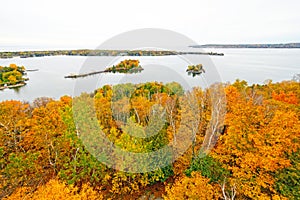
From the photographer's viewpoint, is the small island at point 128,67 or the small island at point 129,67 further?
the small island at point 129,67

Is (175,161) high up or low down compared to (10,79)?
down

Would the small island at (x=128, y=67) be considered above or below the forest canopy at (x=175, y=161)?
above

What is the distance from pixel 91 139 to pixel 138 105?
7333 mm

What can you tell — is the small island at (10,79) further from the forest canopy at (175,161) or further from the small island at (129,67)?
the forest canopy at (175,161)

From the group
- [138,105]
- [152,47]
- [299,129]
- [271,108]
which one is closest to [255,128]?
[299,129]

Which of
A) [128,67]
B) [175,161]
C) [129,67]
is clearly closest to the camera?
[175,161]

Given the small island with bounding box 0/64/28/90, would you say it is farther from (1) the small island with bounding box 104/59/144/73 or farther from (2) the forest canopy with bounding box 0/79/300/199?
(2) the forest canopy with bounding box 0/79/300/199

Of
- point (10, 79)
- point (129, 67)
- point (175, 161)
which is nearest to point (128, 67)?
point (129, 67)

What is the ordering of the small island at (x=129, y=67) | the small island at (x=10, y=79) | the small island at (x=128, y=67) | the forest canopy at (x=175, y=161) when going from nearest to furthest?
the forest canopy at (x=175, y=161) → the small island at (x=128, y=67) → the small island at (x=129, y=67) → the small island at (x=10, y=79)

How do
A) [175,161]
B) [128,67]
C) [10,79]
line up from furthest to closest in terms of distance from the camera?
[10,79]
[128,67]
[175,161]

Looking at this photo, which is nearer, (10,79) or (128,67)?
(128,67)

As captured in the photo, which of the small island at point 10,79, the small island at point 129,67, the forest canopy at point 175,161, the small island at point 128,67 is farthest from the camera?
the small island at point 10,79

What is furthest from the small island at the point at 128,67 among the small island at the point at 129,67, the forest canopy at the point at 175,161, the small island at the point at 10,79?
the forest canopy at the point at 175,161

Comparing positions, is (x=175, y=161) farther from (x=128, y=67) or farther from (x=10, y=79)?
(x=10, y=79)
